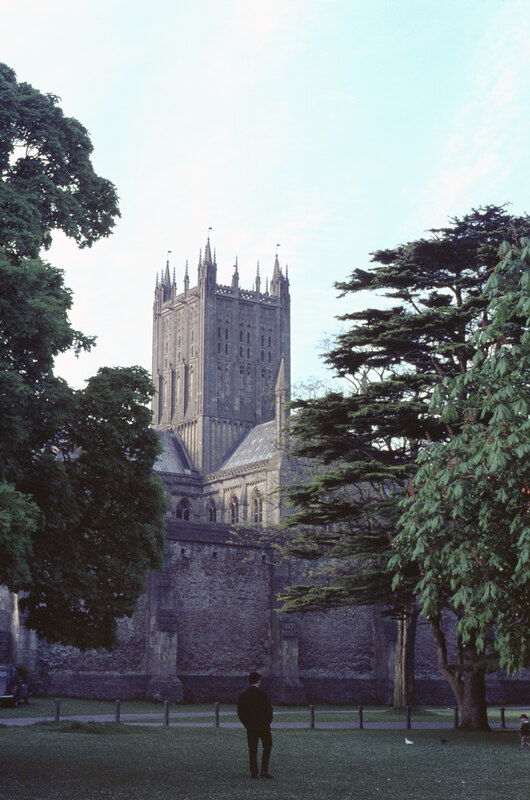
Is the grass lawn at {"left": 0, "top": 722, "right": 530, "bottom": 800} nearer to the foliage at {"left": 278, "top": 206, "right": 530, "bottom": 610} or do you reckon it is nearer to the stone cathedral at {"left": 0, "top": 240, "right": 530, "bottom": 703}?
the foliage at {"left": 278, "top": 206, "right": 530, "bottom": 610}

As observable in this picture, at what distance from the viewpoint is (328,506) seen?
22234mm

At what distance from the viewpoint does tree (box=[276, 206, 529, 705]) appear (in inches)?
822

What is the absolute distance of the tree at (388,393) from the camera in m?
20.9

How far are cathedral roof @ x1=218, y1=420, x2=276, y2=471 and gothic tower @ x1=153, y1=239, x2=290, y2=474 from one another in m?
2.04

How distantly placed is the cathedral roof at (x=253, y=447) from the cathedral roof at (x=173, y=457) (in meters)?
3.42

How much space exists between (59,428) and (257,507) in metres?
50.5

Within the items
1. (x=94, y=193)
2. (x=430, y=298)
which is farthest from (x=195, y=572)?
(x=94, y=193)

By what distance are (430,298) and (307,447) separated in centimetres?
488

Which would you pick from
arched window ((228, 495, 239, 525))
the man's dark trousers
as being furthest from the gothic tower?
the man's dark trousers

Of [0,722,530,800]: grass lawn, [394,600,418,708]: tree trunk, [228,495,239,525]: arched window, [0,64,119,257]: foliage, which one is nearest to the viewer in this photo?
[0,722,530,800]: grass lawn

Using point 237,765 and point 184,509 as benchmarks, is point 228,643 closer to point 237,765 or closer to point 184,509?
point 237,765

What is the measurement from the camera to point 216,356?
282 ft

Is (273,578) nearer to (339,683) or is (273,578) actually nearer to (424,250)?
(339,683)

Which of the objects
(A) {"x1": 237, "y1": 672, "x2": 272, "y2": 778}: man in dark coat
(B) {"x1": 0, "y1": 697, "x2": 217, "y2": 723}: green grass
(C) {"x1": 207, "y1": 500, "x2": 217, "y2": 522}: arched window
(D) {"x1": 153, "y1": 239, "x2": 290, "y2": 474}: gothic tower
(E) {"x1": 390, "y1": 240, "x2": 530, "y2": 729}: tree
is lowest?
(B) {"x1": 0, "y1": 697, "x2": 217, "y2": 723}: green grass
